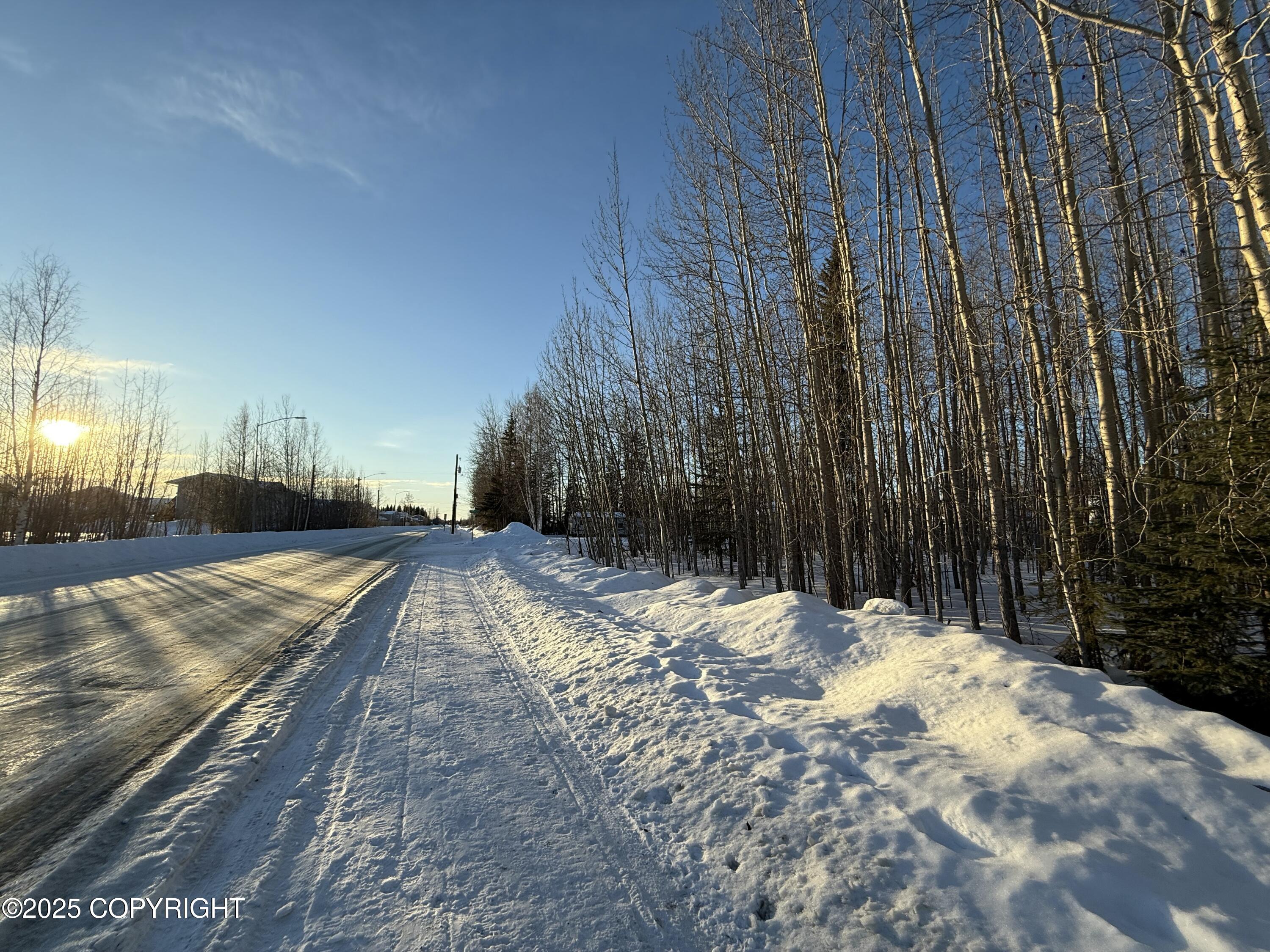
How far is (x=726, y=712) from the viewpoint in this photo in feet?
14.8

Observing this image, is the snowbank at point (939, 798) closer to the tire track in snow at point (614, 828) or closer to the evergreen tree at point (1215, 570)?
the tire track in snow at point (614, 828)

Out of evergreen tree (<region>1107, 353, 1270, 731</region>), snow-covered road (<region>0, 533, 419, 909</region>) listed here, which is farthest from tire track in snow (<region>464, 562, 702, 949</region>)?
evergreen tree (<region>1107, 353, 1270, 731</region>)

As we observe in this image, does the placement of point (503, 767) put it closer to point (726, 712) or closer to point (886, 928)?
point (726, 712)

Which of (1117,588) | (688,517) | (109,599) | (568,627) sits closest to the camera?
(1117,588)

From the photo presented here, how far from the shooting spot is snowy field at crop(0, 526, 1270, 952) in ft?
7.51

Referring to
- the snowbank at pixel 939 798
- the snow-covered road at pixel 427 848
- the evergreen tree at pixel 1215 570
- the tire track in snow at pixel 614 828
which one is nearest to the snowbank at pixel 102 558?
the snow-covered road at pixel 427 848

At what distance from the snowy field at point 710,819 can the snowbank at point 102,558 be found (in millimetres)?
11215

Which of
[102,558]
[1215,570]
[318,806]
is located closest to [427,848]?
[318,806]

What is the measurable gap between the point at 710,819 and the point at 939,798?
1257 mm

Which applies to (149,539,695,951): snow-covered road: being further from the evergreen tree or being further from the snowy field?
the evergreen tree

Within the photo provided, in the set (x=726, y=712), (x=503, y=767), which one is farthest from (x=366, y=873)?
(x=726, y=712)

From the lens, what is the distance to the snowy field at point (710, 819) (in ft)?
7.51

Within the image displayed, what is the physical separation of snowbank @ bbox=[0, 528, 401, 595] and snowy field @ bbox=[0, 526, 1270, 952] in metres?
11.2

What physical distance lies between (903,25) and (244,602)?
42.9 ft
